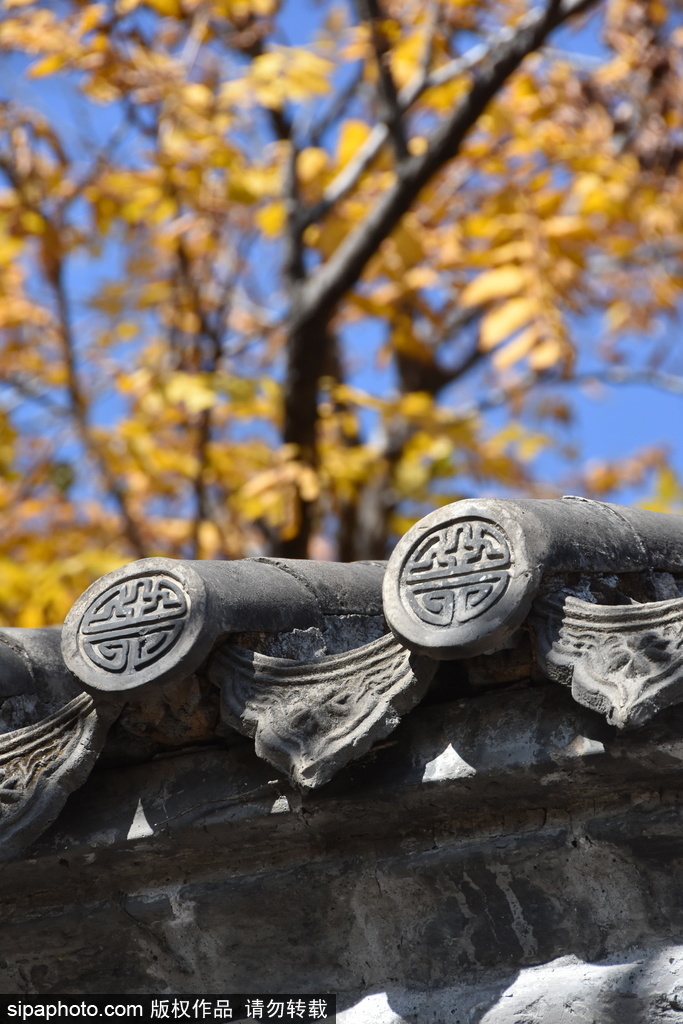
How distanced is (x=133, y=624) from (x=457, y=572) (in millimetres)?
510

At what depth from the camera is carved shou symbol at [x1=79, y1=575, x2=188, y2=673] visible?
5.79 feet

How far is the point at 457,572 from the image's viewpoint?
1.68 metres

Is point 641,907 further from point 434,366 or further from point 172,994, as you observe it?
point 434,366

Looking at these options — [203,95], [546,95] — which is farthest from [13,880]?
[546,95]

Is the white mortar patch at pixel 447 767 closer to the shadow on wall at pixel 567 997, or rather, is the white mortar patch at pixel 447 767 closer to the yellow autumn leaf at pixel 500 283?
the shadow on wall at pixel 567 997

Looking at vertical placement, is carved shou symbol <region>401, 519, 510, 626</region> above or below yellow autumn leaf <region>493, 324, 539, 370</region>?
above

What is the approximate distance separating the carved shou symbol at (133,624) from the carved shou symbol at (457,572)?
0.36 meters

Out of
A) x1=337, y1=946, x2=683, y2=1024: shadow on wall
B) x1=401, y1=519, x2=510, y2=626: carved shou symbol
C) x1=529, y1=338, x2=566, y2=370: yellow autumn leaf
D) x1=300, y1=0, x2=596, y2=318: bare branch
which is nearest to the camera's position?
x1=401, y1=519, x2=510, y2=626: carved shou symbol

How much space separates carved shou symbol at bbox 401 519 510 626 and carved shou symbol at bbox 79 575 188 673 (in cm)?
36

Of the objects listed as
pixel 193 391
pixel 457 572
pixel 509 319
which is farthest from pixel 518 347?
pixel 457 572

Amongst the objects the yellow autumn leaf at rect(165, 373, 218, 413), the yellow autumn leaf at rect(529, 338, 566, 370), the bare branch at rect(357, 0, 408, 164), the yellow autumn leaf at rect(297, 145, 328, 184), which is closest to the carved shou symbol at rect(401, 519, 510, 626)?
the yellow autumn leaf at rect(529, 338, 566, 370)

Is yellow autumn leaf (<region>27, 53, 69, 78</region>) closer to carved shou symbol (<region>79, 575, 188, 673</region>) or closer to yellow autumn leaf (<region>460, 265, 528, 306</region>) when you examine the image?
yellow autumn leaf (<region>460, 265, 528, 306</region>)

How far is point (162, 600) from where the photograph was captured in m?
1.80

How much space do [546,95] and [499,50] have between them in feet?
5.05
